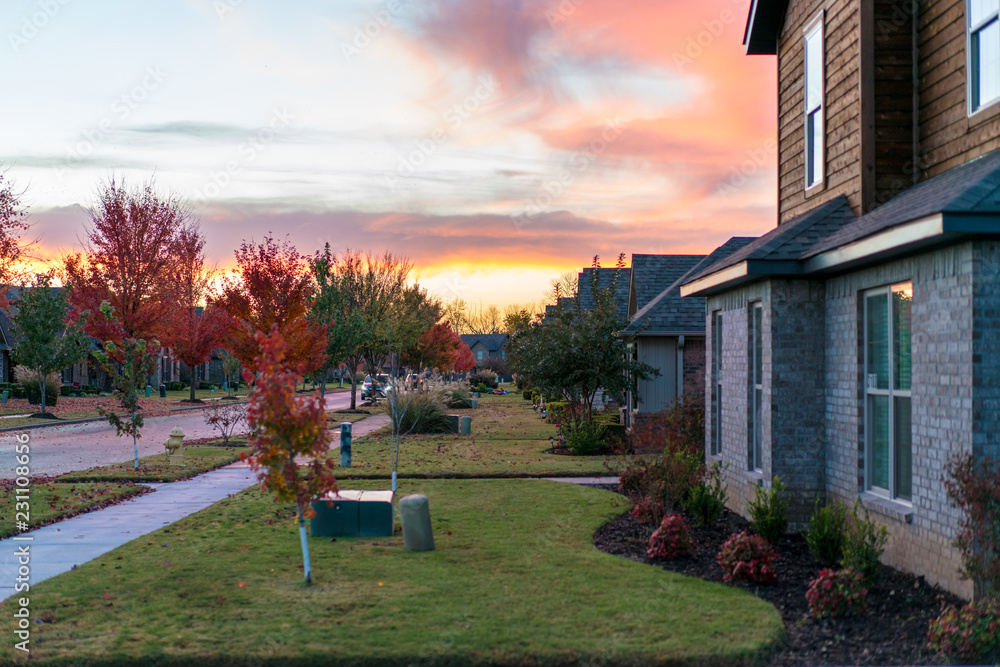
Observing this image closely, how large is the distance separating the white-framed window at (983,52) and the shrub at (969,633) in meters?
4.81

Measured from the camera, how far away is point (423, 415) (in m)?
25.7

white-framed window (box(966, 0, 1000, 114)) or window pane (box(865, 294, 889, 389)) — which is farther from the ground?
white-framed window (box(966, 0, 1000, 114))

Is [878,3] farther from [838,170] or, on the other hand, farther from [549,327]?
[549,327]

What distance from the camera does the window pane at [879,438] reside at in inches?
328

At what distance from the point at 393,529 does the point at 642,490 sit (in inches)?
150

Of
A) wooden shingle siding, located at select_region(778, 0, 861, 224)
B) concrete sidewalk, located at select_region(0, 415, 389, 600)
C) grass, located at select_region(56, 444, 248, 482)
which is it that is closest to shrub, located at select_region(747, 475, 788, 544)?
wooden shingle siding, located at select_region(778, 0, 861, 224)

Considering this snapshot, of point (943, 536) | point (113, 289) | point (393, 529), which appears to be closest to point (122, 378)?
point (393, 529)

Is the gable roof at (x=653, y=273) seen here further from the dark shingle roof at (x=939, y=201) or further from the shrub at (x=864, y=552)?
the shrub at (x=864, y=552)

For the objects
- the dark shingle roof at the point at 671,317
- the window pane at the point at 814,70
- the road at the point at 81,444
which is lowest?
the road at the point at 81,444

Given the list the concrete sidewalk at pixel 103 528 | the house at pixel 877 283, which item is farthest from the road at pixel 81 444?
the house at pixel 877 283

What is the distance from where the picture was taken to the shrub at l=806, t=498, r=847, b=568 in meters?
8.29

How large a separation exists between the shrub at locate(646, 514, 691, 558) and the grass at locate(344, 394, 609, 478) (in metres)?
7.50

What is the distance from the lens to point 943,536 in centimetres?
696

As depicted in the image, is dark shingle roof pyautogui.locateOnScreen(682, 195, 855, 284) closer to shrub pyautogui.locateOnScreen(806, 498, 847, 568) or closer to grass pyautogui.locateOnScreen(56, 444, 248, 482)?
shrub pyautogui.locateOnScreen(806, 498, 847, 568)
